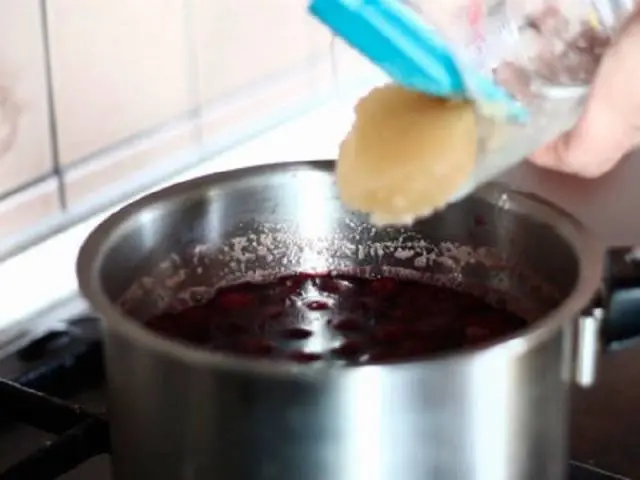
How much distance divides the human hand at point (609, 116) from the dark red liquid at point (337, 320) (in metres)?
0.10

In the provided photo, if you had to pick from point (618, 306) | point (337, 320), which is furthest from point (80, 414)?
point (618, 306)

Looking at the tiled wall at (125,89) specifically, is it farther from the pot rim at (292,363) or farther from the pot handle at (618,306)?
the pot handle at (618,306)

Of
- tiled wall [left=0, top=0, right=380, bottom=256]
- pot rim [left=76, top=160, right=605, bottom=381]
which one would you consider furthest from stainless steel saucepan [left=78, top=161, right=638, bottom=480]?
tiled wall [left=0, top=0, right=380, bottom=256]

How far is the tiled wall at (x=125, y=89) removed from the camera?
2.32ft

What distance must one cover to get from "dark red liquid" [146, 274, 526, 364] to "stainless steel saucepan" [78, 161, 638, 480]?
2 cm

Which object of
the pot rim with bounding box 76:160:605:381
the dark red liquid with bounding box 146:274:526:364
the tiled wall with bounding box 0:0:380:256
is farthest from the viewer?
the tiled wall with bounding box 0:0:380:256

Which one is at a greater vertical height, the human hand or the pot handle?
the human hand

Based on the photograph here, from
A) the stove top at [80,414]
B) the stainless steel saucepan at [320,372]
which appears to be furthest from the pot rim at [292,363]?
the stove top at [80,414]

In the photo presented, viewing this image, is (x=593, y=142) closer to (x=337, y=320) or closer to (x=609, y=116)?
(x=609, y=116)

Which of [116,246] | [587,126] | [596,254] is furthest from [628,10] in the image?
[116,246]

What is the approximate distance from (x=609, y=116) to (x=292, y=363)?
273mm

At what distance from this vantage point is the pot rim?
46 cm

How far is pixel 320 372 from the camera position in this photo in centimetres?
45

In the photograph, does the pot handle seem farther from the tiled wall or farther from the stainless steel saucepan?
the tiled wall
